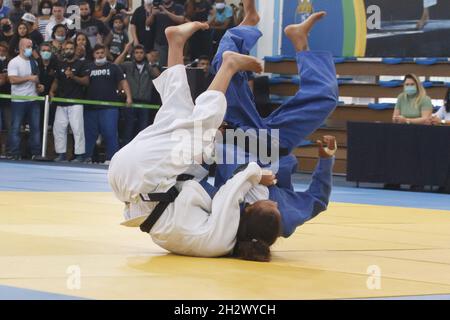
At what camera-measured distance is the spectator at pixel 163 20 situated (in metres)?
16.4

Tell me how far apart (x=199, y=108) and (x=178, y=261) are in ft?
2.72

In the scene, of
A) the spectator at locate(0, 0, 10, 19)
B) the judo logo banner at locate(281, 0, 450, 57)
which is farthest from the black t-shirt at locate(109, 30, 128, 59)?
the judo logo banner at locate(281, 0, 450, 57)

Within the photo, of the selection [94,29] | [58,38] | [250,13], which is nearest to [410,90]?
[94,29]

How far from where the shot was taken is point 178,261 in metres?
5.37

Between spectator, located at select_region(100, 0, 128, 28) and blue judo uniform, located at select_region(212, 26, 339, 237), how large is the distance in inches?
455

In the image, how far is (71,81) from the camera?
1638 centimetres

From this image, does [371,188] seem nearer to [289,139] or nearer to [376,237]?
[376,237]

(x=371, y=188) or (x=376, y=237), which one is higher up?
(x=376, y=237)

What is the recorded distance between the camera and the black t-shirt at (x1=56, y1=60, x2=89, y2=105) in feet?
53.5

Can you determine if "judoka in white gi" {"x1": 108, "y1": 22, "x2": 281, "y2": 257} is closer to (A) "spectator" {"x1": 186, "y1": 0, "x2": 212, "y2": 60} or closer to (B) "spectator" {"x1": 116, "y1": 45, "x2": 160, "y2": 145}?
(A) "spectator" {"x1": 186, "y1": 0, "x2": 212, "y2": 60}

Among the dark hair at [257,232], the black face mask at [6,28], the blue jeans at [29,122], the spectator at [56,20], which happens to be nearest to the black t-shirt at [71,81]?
the blue jeans at [29,122]

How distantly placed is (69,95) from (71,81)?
0.26 metres
